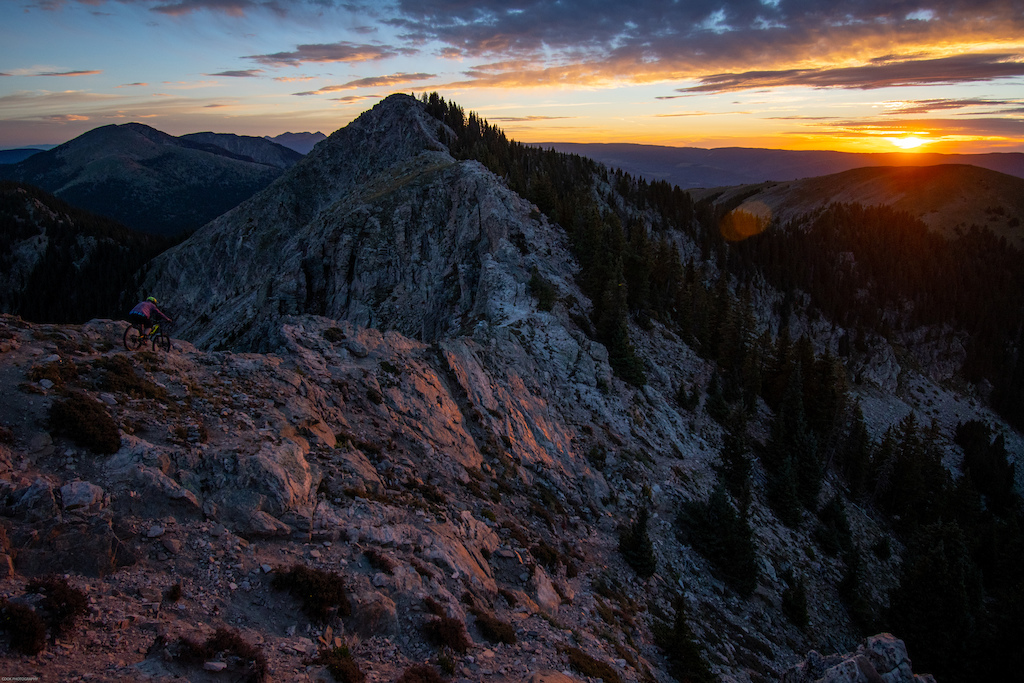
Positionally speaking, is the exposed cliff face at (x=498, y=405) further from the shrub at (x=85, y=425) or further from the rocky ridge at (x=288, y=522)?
the shrub at (x=85, y=425)

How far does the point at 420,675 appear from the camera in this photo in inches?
468

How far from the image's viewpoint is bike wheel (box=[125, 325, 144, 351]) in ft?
62.0

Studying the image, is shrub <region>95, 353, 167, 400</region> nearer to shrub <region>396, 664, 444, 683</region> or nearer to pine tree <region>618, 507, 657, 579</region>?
shrub <region>396, 664, 444, 683</region>

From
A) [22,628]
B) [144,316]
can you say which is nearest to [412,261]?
[144,316]

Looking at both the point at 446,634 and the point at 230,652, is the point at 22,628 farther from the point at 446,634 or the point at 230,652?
the point at 446,634

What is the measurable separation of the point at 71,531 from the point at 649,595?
2333 cm

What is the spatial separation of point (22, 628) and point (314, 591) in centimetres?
537

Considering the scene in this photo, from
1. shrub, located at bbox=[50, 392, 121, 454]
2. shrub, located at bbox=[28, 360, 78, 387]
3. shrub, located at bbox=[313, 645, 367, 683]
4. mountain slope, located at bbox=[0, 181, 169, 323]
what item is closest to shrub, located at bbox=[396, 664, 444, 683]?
shrub, located at bbox=[313, 645, 367, 683]

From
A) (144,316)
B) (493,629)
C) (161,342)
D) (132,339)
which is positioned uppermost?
(144,316)

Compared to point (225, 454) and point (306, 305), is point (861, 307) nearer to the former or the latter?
point (306, 305)

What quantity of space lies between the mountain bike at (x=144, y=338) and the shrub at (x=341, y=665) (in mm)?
14082

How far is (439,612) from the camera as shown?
559 inches

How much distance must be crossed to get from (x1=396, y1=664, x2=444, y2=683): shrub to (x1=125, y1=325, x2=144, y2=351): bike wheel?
15578 millimetres

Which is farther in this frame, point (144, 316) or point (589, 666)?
point (144, 316)
